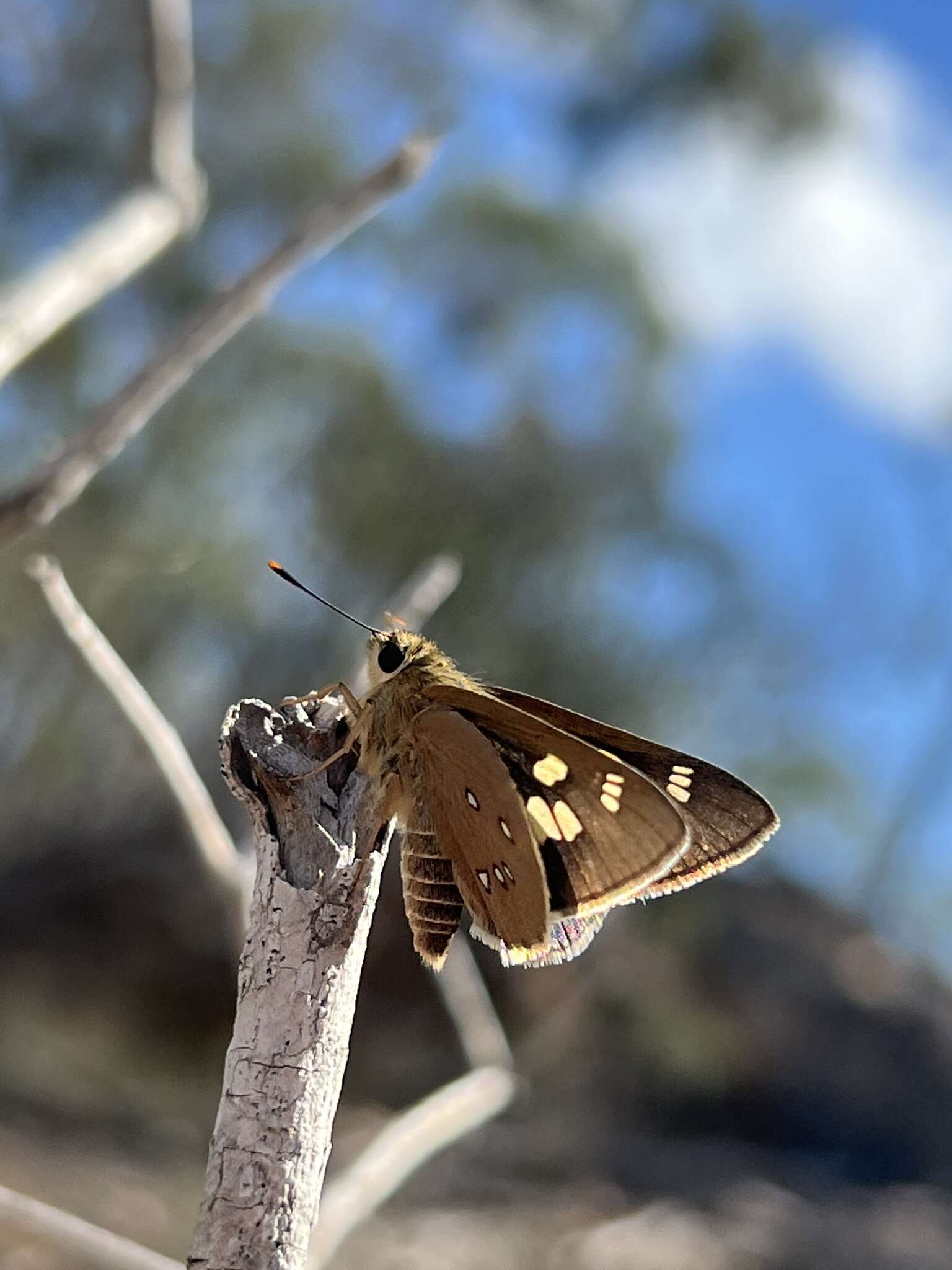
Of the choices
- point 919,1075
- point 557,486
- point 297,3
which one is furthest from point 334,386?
point 919,1075

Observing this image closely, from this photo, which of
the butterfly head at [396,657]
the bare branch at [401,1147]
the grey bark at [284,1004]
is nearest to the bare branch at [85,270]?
the grey bark at [284,1004]

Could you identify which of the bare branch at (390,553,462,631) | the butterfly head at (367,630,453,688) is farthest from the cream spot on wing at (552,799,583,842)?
the bare branch at (390,553,462,631)

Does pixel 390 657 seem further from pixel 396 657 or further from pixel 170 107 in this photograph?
pixel 170 107

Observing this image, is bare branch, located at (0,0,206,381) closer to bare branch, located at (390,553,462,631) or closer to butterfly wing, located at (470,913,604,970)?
bare branch, located at (390,553,462,631)

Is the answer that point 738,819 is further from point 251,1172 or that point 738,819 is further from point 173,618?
point 173,618

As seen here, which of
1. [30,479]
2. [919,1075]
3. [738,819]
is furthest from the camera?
[919,1075]

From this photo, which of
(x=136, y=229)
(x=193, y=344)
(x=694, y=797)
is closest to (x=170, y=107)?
(x=136, y=229)
